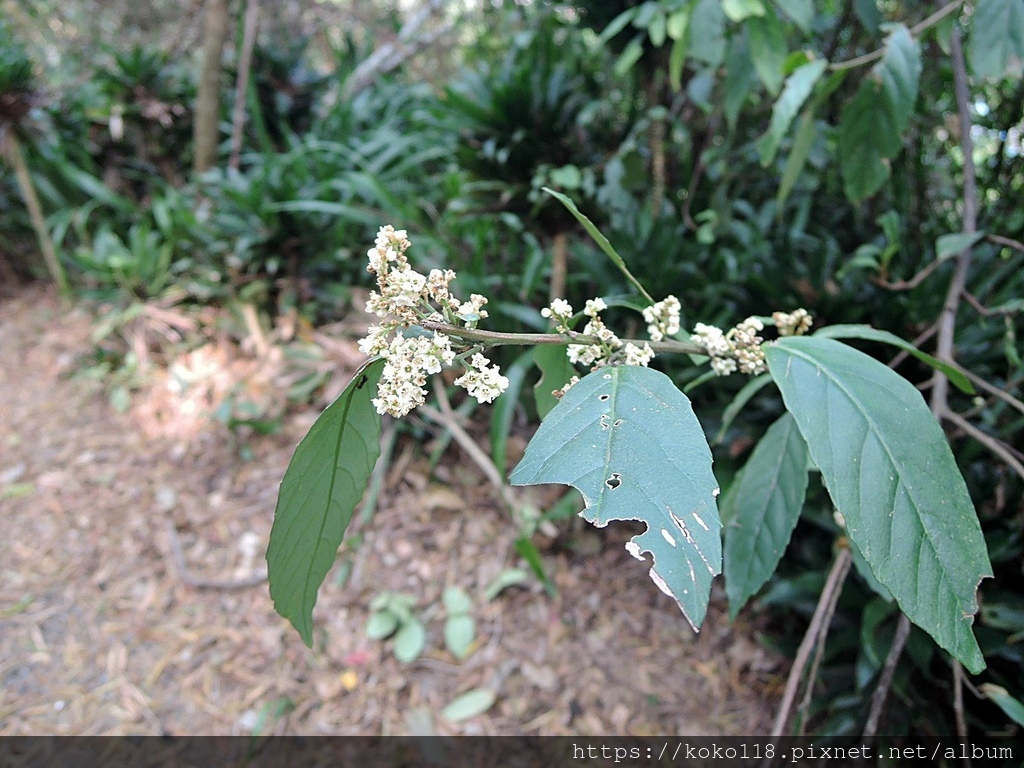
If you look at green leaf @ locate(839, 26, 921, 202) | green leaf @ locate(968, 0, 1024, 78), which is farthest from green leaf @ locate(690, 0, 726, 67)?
green leaf @ locate(968, 0, 1024, 78)

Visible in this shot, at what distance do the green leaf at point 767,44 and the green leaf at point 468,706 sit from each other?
1526mm

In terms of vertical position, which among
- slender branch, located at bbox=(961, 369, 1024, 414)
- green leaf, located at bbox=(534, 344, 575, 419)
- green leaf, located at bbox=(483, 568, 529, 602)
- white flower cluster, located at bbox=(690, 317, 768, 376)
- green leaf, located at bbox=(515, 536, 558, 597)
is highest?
white flower cluster, located at bbox=(690, 317, 768, 376)

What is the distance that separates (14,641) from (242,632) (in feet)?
2.04

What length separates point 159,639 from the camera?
5.49 ft

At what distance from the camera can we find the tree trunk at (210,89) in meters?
2.57

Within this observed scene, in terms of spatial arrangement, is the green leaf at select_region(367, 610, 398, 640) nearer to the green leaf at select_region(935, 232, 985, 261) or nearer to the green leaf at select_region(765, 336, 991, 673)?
the green leaf at select_region(765, 336, 991, 673)

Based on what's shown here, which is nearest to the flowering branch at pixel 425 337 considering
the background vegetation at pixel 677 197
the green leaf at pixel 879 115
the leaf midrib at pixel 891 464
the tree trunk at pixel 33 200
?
the leaf midrib at pixel 891 464

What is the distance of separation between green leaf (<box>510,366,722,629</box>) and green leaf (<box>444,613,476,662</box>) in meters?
1.35

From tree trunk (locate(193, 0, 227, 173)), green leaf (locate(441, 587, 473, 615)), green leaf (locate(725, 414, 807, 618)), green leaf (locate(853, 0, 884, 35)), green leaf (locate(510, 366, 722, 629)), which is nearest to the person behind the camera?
green leaf (locate(510, 366, 722, 629))

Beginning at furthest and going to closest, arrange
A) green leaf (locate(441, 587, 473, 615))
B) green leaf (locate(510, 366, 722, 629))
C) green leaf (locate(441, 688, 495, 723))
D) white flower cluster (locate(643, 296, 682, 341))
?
green leaf (locate(441, 587, 473, 615)) < green leaf (locate(441, 688, 495, 723)) < white flower cluster (locate(643, 296, 682, 341)) < green leaf (locate(510, 366, 722, 629))

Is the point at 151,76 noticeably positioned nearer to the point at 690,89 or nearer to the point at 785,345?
the point at 690,89

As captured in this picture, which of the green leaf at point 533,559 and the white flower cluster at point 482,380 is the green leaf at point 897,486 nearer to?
the white flower cluster at point 482,380

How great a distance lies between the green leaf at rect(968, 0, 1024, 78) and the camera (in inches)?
35.8

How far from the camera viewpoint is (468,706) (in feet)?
4.98
